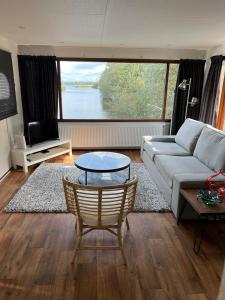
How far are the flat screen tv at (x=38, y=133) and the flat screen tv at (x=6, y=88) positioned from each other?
410mm

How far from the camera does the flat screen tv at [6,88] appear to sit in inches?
146

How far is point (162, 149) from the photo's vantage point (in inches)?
153

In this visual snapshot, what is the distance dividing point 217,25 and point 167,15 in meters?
0.84

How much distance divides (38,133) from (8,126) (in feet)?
2.04

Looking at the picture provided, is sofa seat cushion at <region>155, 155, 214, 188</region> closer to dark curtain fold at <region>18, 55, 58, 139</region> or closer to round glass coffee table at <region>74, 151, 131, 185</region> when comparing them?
round glass coffee table at <region>74, 151, 131, 185</region>

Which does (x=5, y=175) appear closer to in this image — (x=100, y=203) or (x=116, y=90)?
(x=100, y=203)

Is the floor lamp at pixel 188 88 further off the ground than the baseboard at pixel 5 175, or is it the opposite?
the floor lamp at pixel 188 88

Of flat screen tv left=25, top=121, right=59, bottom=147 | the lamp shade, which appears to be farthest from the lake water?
the lamp shade

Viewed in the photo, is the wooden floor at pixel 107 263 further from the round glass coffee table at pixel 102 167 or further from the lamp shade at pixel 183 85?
the lamp shade at pixel 183 85

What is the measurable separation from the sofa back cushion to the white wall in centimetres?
323

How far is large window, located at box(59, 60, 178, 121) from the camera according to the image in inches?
199

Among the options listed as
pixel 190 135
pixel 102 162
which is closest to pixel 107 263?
pixel 102 162

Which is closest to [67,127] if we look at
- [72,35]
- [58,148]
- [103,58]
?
[58,148]

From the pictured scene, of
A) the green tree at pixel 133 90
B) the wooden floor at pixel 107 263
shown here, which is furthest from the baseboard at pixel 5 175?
the green tree at pixel 133 90
